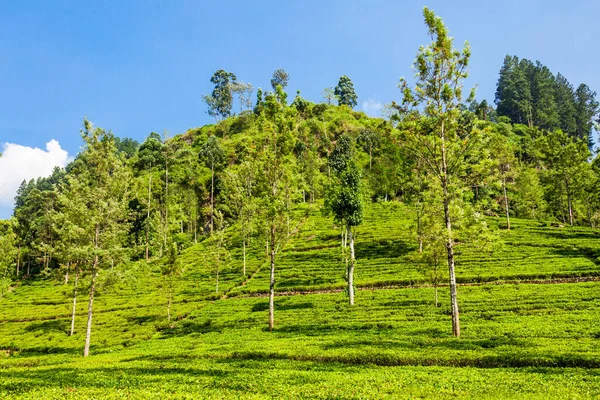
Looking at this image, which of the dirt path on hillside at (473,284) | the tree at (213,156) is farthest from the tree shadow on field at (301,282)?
the tree at (213,156)

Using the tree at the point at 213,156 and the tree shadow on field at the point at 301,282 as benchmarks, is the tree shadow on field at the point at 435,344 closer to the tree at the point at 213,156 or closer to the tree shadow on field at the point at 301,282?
the tree shadow on field at the point at 301,282

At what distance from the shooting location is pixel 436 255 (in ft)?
108

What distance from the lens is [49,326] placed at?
3875 cm

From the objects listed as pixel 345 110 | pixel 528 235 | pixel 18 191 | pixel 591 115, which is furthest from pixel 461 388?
pixel 18 191

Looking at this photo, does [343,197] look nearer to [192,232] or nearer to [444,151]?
[444,151]

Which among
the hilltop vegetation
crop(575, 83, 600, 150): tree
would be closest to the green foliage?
crop(575, 83, 600, 150): tree

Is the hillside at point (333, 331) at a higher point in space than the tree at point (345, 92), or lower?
lower

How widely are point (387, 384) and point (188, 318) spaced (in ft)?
96.9

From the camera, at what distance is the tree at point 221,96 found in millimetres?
174125

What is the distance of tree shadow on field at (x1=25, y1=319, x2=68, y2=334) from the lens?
37.7 metres

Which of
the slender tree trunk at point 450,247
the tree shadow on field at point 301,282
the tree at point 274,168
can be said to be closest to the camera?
the slender tree trunk at point 450,247

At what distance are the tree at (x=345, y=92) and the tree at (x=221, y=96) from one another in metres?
53.7

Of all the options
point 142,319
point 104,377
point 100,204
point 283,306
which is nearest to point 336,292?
point 283,306

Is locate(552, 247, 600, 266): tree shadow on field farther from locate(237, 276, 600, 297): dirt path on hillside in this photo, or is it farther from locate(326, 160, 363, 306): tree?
locate(326, 160, 363, 306): tree
